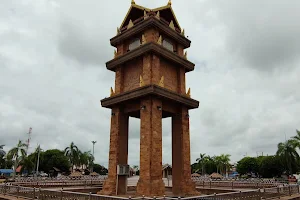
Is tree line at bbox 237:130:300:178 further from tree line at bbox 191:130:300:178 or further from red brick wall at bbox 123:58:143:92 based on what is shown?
red brick wall at bbox 123:58:143:92

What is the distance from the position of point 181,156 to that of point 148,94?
6036 mm

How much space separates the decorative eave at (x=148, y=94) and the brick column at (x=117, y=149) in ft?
3.18

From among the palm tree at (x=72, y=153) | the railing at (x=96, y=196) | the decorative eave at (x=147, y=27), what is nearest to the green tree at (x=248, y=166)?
the palm tree at (x=72, y=153)

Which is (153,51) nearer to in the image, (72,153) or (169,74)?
(169,74)

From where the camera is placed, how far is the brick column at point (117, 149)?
816 inches

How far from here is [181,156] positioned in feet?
70.7

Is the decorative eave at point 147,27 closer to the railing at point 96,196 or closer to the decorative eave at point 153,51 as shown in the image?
the decorative eave at point 153,51

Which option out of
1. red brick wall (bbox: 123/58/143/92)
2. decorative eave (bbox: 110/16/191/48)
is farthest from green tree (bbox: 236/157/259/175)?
red brick wall (bbox: 123/58/143/92)

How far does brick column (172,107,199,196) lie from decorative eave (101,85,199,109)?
38.2 inches

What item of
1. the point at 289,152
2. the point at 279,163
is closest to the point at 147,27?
the point at 289,152

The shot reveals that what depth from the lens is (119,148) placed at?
2178 cm

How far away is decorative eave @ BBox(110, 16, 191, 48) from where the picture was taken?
22014 millimetres

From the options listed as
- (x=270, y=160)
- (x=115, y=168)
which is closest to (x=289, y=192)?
(x=115, y=168)

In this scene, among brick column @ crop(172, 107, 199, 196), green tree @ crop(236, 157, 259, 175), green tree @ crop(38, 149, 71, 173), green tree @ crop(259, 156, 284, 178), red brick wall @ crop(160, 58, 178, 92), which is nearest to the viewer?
brick column @ crop(172, 107, 199, 196)
